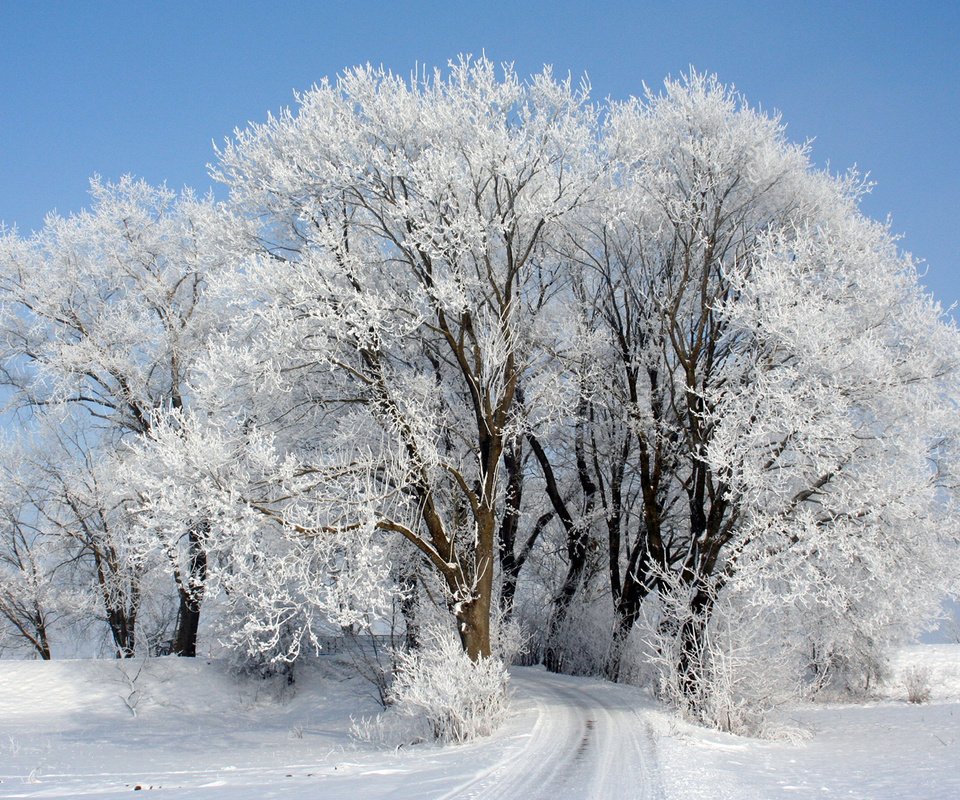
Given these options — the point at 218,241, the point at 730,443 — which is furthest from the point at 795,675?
the point at 218,241

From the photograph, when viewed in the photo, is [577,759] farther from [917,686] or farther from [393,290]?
[917,686]

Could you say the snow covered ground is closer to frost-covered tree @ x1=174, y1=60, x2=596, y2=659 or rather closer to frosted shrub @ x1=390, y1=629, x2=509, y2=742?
frosted shrub @ x1=390, y1=629, x2=509, y2=742

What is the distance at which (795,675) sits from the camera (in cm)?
1282

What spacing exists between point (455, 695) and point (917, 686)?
13148 millimetres

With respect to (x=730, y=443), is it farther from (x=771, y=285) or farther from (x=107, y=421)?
(x=107, y=421)

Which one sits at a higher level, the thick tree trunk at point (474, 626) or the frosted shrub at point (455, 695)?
the thick tree trunk at point (474, 626)

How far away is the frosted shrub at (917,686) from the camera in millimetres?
17469

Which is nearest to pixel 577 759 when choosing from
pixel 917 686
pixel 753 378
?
pixel 753 378

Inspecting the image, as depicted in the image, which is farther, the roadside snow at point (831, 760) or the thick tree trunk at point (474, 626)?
→ the thick tree trunk at point (474, 626)

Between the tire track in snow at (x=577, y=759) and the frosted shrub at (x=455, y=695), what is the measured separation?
78cm

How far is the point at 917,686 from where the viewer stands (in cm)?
1758

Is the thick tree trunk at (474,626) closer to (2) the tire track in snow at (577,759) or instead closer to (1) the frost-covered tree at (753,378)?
(2) the tire track in snow at (577,759)

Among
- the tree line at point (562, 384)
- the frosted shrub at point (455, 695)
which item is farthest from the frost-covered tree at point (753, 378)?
the frosted shrub at point (455, 695)

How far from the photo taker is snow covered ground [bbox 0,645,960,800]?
23.9 feet
